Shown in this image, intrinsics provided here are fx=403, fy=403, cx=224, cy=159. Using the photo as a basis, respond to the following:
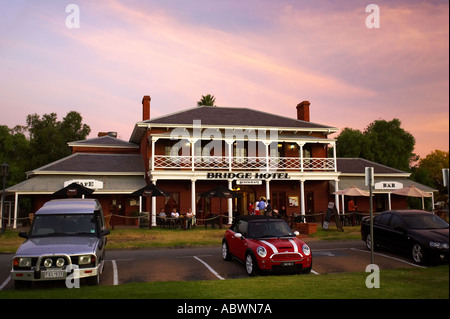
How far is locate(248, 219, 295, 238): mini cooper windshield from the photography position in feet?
36.1

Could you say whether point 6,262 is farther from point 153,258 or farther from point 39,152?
point 39,152

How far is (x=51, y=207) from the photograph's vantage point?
10.2m

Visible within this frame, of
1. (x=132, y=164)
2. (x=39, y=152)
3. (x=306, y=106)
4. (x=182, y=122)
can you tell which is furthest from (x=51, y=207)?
(x=39, y=152)

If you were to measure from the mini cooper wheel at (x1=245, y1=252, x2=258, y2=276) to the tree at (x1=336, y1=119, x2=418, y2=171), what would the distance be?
4798cm

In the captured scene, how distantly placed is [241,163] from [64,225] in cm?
2055

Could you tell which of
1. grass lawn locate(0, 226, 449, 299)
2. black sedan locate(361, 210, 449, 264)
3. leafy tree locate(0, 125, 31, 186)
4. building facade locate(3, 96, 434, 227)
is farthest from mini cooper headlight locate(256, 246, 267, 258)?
leafy tree locate(0, 125, 31, 186)

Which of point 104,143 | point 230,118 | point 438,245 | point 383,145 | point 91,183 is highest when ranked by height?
point 383,145

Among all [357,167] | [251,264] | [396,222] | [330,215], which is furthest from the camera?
[357,167]

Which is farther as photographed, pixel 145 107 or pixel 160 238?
pixel 145 107

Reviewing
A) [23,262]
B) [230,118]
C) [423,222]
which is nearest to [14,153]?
[230,118]

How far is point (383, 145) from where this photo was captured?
2263 inches

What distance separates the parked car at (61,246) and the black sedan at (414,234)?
835 centimetres

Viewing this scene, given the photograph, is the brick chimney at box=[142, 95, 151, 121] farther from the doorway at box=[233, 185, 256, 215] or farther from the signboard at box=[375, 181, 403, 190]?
the signboard at box=[375, 181, 403, 190]

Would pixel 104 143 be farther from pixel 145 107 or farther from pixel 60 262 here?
pixel 60 262
